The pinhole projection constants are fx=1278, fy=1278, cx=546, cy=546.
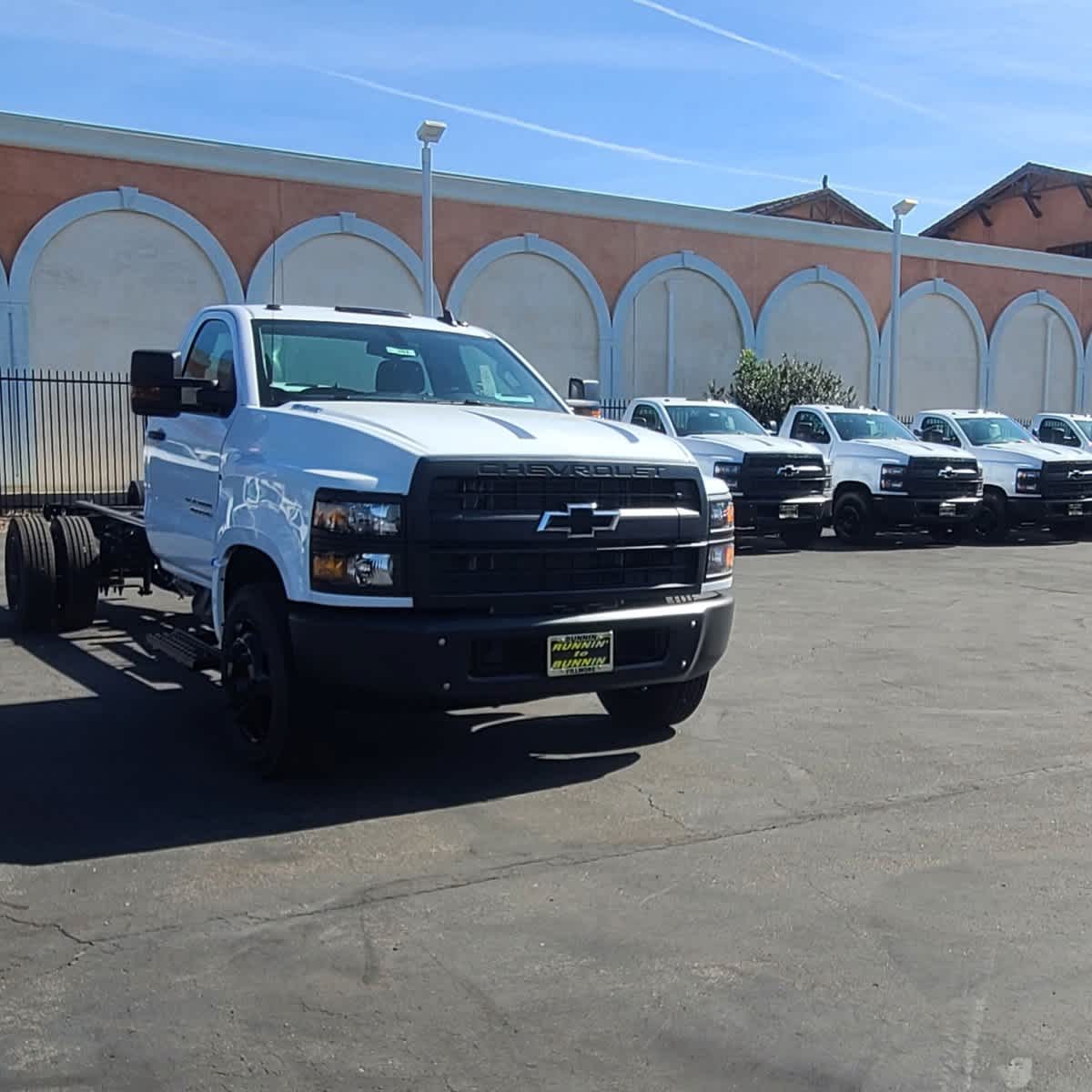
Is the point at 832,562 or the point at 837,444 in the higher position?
the point at 837,444

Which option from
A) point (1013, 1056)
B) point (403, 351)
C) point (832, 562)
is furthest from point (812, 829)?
point (832, 562)

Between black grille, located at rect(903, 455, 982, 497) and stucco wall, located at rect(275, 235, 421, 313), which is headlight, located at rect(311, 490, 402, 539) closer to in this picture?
black grille, located at rect(903, 455, 982, 497)

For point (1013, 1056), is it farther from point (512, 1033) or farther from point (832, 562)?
point (832, 562)

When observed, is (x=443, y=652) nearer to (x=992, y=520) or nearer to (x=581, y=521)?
(x=581, y=521)

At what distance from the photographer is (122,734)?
664 cm

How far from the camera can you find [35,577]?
9.38m

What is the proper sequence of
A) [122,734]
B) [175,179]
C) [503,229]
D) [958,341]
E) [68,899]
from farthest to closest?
[958,341] < [503,229] < [175,179] < [122,734] < [68,899]

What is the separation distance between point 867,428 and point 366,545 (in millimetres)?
15236

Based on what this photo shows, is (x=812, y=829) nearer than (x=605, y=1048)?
No

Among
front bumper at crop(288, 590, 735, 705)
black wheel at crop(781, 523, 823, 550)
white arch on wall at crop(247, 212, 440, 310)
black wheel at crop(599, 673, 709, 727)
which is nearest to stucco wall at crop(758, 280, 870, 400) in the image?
white arch on wall at crop(247, 212, 440, 310)

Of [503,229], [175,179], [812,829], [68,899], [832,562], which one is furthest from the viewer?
[503,229]

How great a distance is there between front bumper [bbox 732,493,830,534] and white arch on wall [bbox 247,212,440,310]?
9.83m

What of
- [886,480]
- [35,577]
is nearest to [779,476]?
[886,480]

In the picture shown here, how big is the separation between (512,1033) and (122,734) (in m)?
3.82
